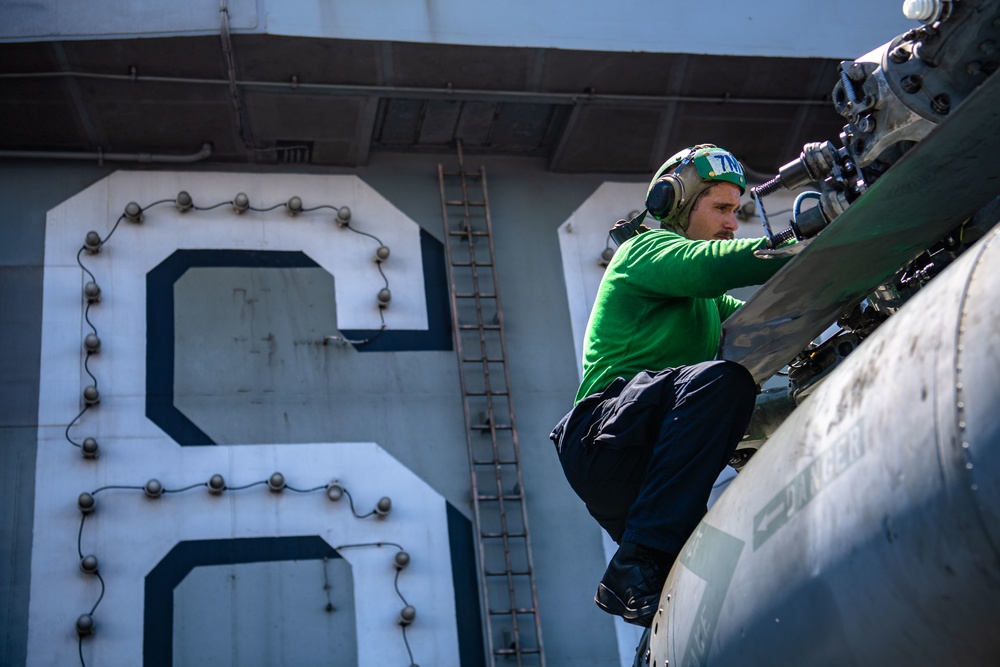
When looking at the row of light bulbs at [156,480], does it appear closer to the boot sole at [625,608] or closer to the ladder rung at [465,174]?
the ladder rung at [465,174]

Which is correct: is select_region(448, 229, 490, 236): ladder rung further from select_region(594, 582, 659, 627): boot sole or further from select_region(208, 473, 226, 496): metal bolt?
select_region(594, 582, 659, 627): boot sole

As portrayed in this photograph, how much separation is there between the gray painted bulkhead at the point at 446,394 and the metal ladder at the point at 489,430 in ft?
0.37

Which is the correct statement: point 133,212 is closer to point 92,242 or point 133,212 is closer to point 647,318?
point 92,242

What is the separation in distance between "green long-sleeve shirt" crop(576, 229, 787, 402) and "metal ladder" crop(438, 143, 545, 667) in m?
5.76

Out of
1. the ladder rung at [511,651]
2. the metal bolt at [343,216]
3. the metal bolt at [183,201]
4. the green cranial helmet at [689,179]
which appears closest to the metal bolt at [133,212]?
the metal bolt at [183,201]

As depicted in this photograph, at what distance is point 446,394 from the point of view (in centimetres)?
1046

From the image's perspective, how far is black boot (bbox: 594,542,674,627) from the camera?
362cm

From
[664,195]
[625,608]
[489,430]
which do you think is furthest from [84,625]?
[625,608]

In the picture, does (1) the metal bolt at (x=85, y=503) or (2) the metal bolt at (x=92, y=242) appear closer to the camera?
(1) the metal bolt at (x=85, y=503)

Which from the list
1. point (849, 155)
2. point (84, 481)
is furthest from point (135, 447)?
point (849, 155)

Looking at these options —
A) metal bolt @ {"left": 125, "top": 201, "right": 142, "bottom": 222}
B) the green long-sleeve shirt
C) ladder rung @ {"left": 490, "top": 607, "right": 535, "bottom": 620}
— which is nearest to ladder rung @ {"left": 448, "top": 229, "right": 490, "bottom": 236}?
metal bolt @ {"left": 125, "top": 201, "right": 142, "bottom": 222}

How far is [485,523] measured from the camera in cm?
1004

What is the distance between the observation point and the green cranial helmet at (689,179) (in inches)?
175

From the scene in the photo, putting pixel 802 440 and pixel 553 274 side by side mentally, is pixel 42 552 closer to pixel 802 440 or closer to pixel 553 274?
pixel 553 274
